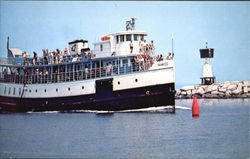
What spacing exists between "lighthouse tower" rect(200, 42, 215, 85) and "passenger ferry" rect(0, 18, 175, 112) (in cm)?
5658

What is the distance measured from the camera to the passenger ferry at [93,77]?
39406mm

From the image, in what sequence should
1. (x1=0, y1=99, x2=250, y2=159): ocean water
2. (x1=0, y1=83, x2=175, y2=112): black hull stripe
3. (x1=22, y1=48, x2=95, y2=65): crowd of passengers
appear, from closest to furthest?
(x1=0, y1=99, x2=250, y2=159): ocean water
(x1=0, y1=83, x2=175, y2=112): black hull stripe
(x1=22, y1=48, x2=95, y2=65): crowd of passengers

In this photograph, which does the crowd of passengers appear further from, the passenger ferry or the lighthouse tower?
the lighthouse tower

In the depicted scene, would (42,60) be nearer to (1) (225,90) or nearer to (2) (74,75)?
(2) (74,75)

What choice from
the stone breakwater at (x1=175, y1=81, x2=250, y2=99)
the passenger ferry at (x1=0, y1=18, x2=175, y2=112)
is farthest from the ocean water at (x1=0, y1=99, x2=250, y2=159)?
the stone breakwater at (x1=175, y1=81, x2=250, y2=99)

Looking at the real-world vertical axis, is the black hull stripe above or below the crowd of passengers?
below

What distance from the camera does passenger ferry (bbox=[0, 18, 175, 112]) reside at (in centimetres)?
3941

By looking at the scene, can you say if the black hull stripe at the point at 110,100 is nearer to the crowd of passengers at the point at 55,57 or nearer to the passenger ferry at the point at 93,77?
the passenger ferry at the point at 93,77

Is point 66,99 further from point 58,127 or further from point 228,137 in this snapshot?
point 228,137

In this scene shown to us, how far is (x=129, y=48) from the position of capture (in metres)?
41.9

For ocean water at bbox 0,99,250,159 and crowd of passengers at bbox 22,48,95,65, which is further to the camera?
crowd of passengers at bbox 22,48,95,65

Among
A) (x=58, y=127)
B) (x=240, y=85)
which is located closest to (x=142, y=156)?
(x=58, y=127)

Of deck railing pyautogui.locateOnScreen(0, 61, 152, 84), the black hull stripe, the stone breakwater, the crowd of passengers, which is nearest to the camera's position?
the black hull stripe

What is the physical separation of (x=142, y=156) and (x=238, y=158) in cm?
432
